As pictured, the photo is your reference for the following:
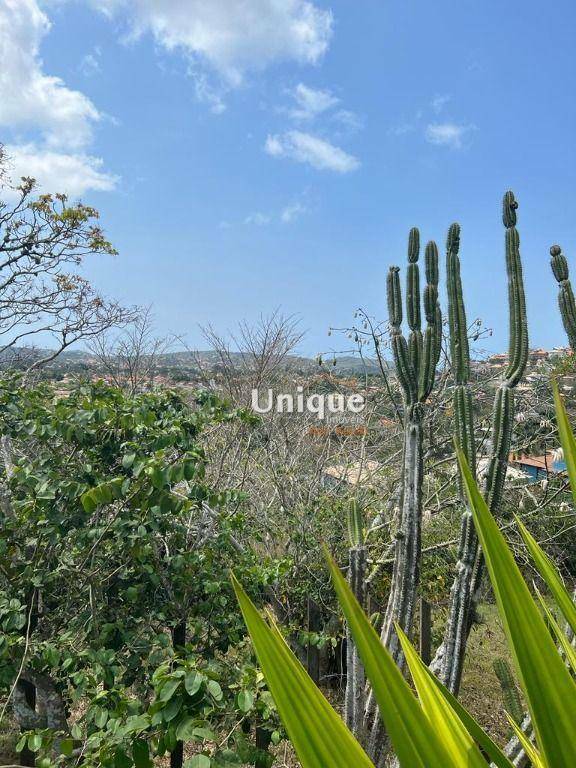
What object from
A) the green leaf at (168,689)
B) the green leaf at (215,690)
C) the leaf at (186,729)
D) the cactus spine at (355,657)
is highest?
the green leaf at (168,689)

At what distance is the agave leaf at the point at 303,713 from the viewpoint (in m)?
0.58

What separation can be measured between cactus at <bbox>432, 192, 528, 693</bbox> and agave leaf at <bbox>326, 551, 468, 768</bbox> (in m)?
2.14

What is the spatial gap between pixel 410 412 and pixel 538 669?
2817 mm

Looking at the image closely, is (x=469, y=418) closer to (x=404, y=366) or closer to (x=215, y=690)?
(x=404, y=366)

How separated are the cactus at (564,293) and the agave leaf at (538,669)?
3.20m

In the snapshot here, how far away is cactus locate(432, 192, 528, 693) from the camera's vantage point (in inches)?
114

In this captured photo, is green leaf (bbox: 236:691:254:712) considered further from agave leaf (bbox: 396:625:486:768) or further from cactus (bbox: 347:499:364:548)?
cactus (bbox: 347:499:364:548)

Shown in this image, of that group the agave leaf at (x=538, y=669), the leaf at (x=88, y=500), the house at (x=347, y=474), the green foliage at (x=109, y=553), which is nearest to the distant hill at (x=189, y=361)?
the house at (x=347, y=474)

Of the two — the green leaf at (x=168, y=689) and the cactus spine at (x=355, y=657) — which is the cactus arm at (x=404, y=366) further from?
the green leaf at (x=168, y=689)

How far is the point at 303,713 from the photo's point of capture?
582 mm

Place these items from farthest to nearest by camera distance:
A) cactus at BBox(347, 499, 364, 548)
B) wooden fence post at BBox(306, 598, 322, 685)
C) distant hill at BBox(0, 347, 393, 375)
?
distant hill at BBox(0, 347, 393, 375), wooden fence post at BBox(306, 598, 322, 685), cactus at BBox(347, 499, 364, 548)

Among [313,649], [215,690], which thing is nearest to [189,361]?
[313,649]

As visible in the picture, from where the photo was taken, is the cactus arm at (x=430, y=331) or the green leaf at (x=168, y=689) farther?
the cactus arm at (x=430, y=331)

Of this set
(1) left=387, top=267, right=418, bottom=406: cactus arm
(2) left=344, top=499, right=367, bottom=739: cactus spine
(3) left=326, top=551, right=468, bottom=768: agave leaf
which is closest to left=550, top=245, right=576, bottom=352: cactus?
(1) left=387, top=267, right=418, bottom=406: cactus arm
